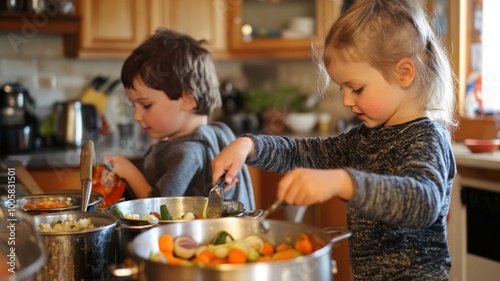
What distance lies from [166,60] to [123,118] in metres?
2.12

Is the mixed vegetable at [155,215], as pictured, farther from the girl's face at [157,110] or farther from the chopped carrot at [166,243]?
the girl's face at [157,110]

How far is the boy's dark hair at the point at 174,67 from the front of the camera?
1.77 meters

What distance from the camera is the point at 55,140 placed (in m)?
3.55

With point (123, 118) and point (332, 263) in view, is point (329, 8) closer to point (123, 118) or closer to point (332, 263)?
point (123, 118)

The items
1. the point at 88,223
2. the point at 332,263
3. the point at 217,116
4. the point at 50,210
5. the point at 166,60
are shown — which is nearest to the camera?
the point at 332,263

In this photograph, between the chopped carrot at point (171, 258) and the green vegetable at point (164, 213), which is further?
the green vegetable at point (164, 213)

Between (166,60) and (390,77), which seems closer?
(390,77)

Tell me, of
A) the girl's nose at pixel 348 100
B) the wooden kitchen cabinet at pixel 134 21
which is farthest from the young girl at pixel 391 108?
the wooden kitchen cabinet at pixel 134 21

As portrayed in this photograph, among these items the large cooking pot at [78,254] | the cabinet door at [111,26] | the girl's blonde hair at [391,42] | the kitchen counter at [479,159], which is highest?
the cabinet door at [111,26]

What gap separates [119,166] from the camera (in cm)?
162

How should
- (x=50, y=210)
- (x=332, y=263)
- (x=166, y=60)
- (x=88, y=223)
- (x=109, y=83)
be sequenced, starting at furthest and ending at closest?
(x=109, y=83) < (x=166, y=60) < (x=50, y=210) < (x=88, y=223) < (x=332, y=263)

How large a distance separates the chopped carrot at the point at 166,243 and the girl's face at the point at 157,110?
945mm

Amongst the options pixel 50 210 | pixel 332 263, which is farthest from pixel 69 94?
pixel 332 263

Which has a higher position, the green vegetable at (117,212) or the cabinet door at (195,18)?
the cabinet door at (195,18)
